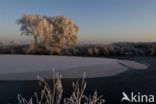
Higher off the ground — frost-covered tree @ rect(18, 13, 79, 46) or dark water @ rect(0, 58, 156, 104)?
frost-covered tree @ rect(18, 13, 79, 46)

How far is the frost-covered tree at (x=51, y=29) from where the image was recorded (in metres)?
10.5

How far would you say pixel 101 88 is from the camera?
320 cm

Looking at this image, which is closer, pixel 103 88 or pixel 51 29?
pixel 103 88

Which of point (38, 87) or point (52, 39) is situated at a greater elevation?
point (52, 39)

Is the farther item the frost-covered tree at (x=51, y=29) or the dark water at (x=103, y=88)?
the frost-covered tree at (x=51, y=29)

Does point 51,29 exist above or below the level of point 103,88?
above

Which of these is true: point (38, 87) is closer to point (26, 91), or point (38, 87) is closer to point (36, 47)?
point (26, 91)

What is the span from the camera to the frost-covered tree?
34.6 ft

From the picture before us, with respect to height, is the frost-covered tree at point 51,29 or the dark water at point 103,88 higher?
the frost-covered tree at point 51,29

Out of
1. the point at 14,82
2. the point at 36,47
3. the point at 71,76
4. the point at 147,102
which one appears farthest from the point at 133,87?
the point at 36,47

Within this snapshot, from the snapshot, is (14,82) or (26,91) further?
(14,82)

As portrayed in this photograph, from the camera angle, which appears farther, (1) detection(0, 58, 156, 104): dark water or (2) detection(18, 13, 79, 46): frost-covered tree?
(2) detection(18, 13, 79, 46): frost-covered tree

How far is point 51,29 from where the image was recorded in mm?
11148

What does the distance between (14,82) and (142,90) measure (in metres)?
3.46
